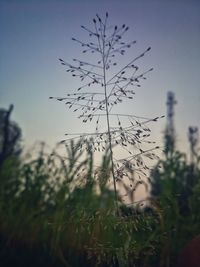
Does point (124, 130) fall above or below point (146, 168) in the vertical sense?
above

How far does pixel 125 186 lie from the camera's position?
4.99ft

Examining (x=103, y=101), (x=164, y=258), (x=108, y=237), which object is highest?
(x=103, y=101)

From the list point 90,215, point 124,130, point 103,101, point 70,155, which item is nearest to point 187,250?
point 90,215

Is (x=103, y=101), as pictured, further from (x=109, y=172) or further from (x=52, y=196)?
(x=52, y=196)

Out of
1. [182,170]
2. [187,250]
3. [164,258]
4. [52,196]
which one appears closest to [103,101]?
[187,250]

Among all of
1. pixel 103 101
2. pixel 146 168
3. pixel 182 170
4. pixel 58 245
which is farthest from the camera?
pixel 182 170

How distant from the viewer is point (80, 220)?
4.89 ft

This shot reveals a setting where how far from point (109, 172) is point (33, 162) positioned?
1419mm

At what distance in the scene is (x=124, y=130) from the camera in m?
1.44

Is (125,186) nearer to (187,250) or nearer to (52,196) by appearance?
(187,250)

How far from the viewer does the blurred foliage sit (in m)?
1.52

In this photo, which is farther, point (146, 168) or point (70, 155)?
point (70, 155)

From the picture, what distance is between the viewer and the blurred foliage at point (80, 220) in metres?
1.52

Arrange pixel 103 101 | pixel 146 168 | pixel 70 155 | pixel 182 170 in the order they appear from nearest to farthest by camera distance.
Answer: pixel 146 168 → pixel 103 101 → pixel 70 155 → pixel 182 170
